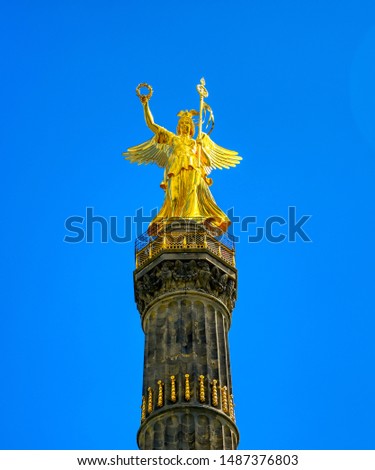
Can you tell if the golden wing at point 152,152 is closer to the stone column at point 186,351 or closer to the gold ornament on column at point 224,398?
the stone column at point 186,351

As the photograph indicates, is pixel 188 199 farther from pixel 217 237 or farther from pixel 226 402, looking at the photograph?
pixel 226 402

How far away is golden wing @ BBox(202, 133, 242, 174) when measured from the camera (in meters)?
55.8

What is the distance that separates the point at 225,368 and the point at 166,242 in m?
6.12

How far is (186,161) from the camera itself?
178 feet

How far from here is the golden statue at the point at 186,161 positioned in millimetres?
52844

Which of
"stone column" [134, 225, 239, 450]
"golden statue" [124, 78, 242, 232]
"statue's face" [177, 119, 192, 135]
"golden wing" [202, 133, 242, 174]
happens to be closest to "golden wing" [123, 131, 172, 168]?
"golden statue" [124, 78, 242, 232]

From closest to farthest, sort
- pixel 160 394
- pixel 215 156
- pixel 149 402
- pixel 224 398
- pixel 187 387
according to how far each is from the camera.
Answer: pixel 187 387
pixel 160 394
pixel 149 402
pixel 224 398
pixel 215 156

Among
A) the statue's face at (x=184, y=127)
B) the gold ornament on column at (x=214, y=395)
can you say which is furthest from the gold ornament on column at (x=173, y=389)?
the statue's face at (x=184, y=127)

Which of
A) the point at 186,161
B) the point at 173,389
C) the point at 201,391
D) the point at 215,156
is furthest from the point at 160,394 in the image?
the point at 215,156

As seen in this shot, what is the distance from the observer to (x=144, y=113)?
56.4 metres

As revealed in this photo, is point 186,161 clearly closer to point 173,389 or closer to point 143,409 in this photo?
→ point 173,389

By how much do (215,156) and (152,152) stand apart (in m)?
2.80
